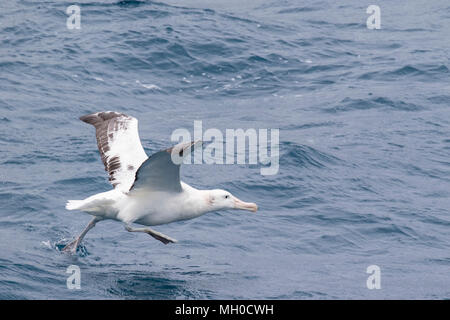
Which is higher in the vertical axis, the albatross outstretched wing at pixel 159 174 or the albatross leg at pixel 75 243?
the albatross outstretched wing at pixel 159 174

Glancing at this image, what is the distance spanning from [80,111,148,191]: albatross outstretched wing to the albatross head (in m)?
1.31

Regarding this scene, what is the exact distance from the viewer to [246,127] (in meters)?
22.6

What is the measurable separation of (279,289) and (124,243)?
3110 mm

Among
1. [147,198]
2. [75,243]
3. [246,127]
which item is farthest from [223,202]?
[246,127]

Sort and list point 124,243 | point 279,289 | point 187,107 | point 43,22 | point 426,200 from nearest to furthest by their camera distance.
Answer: point 279,289 < point 124,243 < point 426,200 < point 187,107 < point 43,22

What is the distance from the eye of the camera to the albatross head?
14672 millimetres

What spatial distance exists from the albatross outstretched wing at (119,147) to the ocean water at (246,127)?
1376 millimetres

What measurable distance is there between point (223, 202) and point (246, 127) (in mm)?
7996

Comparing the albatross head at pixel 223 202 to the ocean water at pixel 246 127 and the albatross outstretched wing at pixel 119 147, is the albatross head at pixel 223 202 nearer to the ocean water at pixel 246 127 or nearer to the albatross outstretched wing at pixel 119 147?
the ocean water at pixel 246 127

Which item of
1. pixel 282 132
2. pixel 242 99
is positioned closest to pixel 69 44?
pixel 242 99

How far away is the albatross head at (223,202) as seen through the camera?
14.7m

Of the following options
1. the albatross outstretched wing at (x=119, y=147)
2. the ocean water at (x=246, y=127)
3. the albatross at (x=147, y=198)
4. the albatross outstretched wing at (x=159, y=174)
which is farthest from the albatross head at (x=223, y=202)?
the albatross outstretched wing at (x=119, y=147)
